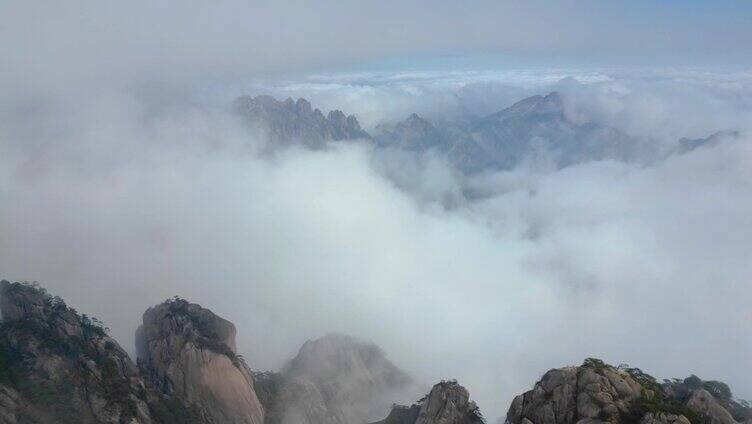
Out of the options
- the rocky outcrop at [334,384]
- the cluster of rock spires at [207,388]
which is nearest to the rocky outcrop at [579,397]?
the cluster of rock spires at [207,388]

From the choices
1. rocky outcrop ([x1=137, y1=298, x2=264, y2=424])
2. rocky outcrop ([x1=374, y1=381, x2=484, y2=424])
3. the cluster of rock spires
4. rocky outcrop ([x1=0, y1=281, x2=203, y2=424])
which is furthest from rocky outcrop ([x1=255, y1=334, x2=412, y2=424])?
rocky outcrop ([x1=374, y1=381, x2=484, y2=424])

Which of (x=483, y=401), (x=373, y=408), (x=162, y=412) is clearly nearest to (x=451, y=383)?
(x=162, y=412)

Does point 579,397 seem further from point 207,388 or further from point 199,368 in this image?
point 199,368

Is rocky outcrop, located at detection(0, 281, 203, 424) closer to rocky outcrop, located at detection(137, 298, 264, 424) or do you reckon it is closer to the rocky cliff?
rocky outcrop, located at detection(137, 298, 264, 424)

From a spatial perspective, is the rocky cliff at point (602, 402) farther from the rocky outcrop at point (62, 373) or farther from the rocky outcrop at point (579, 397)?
the rocky outcrop at point (62, 373)

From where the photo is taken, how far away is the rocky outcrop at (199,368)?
102250mm

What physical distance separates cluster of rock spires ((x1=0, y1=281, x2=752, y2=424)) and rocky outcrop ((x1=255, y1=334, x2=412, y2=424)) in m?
0.44

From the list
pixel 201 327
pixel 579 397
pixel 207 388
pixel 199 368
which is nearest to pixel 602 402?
pixel 579 397

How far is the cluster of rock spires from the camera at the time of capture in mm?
54375

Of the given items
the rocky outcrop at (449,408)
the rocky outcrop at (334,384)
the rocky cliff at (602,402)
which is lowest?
the rocky outcrop at (334,384)

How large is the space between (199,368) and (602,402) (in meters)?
80.8

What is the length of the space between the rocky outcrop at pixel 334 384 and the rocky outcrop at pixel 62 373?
87.5 feet

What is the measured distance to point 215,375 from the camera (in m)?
104

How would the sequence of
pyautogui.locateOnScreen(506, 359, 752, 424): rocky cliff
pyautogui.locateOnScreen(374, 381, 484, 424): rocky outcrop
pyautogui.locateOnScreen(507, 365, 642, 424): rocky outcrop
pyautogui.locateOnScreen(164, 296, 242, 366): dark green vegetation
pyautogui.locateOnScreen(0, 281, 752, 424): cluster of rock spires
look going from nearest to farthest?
pyautogui.locateOnScreen(506, 359, 752, 424): rocky cliff
pyautogui.locateOnScreen(507, 365, 642, 424): rocky outcrop
pyautogui.locateOnScreen(0, 281, 752, 424): cluster of rock spires
pyautogui.locateOnScreen(374, 381, 484, 424): rocky outcrop
pyautogui.locateOnScreen(164, 296, 242, 366): dark green vegetation
